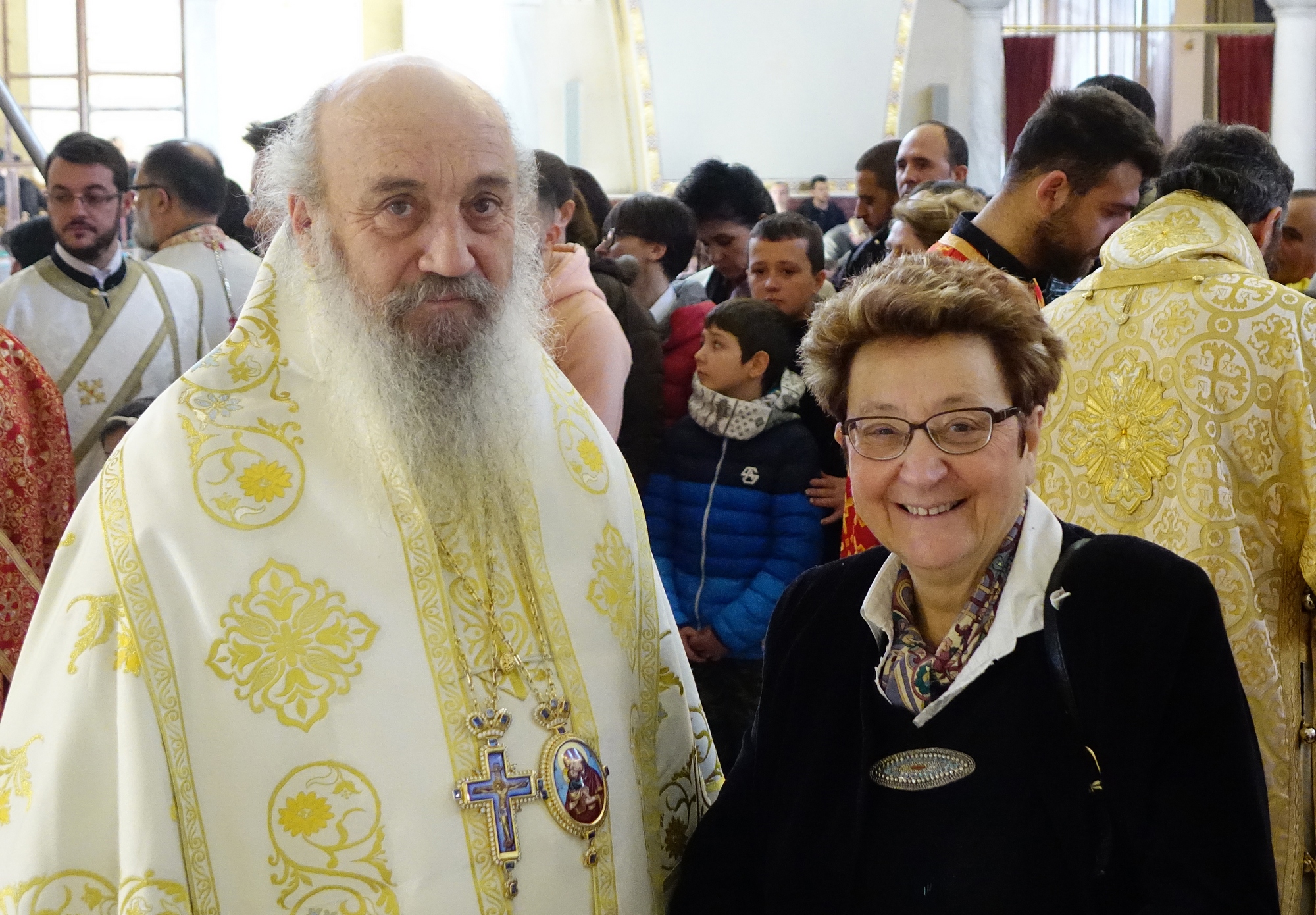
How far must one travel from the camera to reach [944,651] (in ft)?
5.42

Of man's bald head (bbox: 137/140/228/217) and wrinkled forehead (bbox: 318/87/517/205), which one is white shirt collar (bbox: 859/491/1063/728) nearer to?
wrinkled forehead (bbox: 318/87/517/205)

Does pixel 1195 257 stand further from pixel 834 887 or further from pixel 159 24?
pixel 159 24

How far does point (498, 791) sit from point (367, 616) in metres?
0.27

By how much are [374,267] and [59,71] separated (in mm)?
9964

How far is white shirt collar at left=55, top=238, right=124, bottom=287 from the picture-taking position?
4.06 m

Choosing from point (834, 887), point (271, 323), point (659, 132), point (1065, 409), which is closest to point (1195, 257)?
point (1065, 409)

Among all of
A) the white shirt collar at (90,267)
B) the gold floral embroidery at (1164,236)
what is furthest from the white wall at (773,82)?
the gold floral embroidery at (1164,236)

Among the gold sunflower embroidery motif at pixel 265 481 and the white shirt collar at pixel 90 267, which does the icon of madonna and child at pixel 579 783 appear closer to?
the gold sunflower embroidery motif at pixel 265 481

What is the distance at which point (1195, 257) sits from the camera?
265 cm

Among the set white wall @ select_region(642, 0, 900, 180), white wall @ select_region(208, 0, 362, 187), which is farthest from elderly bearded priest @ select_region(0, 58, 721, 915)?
white wall @ select_region(642, 0, 900, 180)

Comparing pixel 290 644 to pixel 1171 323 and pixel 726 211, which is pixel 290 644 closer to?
pixel 1171 323

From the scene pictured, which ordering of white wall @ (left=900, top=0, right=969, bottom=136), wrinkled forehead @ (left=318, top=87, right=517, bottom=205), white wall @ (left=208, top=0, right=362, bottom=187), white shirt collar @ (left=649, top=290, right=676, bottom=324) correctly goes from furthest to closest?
white wall @ (left=900, top=0, right=969, bottom=136) → white wall @ (left=208, top=0, right=362, bottom=187) → white shirt collar @ (left=649, top=290, right=676, bottom=324) → wrinkled forehead @ (left=318, top=87, right=517, bottom=205)

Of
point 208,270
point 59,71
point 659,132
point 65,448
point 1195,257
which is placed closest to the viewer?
point 1195,257

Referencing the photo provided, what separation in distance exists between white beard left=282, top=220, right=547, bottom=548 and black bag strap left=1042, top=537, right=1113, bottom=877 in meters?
0.72
